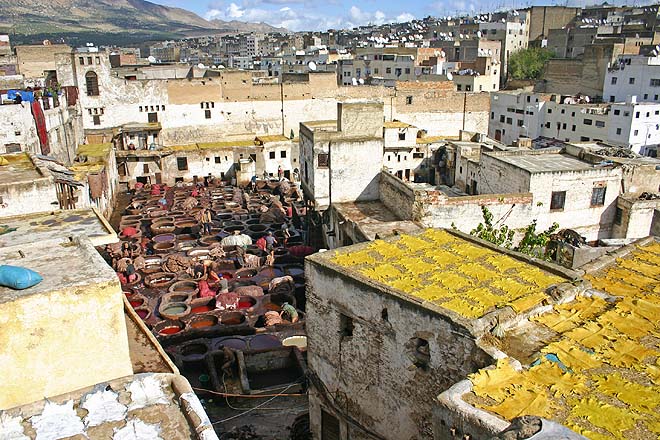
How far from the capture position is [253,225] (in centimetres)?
3488

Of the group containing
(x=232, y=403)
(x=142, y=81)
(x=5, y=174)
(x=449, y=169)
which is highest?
(x=142, y=81)

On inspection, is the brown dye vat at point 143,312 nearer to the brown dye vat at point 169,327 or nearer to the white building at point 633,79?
the brown dye vat at point 169,327

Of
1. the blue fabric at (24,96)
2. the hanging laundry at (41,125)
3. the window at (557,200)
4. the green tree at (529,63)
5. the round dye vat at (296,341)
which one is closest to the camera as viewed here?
the round dye vat at (296,341)

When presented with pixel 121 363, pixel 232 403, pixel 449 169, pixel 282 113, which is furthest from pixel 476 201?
pixel 282 113

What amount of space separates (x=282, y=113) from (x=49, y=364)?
1808 inches

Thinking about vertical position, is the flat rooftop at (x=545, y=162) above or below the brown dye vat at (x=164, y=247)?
above

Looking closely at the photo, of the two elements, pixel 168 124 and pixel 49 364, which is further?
pixel 168 124

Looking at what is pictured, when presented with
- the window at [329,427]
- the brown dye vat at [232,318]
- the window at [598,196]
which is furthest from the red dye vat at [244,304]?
the window at [598,196]

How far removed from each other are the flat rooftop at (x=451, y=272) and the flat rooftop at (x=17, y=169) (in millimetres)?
12521

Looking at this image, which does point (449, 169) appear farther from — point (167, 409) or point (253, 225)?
point (167, 409)

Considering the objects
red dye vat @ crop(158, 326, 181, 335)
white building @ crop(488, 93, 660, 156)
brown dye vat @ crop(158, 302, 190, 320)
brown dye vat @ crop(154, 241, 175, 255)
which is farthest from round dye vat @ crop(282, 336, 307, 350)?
white building @ crop(488, 93, 660, 156)

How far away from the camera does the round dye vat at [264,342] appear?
70.4 ft

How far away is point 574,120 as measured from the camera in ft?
157

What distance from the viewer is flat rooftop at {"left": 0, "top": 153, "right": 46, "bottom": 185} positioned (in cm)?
1975
